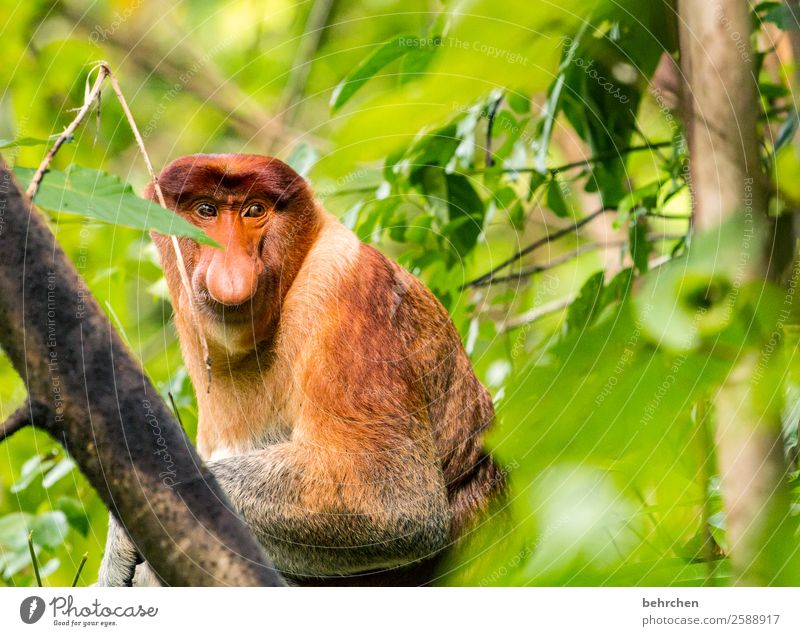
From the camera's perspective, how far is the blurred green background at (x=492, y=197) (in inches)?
42.0

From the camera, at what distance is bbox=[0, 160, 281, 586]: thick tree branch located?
3.64ft

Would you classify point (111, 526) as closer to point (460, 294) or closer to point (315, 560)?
point (315, 560)

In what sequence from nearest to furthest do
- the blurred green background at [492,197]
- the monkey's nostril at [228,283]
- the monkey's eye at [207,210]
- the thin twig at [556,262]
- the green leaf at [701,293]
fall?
the green leaf at [701,293] → the blurred green background at [492,197] → the monkey's nostril at [228,283] → the monkey's eye at [207,210] → the thin twig at [556,262]

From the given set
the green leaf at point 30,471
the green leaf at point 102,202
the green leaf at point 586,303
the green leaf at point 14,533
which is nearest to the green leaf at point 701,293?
the green leaf at point 102,202

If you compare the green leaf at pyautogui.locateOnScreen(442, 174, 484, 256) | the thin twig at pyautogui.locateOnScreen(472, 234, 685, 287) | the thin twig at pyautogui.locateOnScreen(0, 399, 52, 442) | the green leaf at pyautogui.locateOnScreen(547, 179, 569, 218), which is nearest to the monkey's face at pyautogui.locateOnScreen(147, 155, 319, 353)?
the green leaf at pyautogui.locateOnScreen(442, 174, 484, 256)

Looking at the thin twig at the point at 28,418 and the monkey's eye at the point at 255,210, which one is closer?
the thin twig at the point at 28,418

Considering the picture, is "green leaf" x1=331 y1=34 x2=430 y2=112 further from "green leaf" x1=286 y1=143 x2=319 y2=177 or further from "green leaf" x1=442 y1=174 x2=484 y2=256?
"green leaf" x1=442 y1=174 x2=484 y2=256

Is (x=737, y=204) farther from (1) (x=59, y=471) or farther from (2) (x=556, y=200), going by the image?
(1) (x=59, y=471)

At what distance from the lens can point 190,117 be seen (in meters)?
2.09

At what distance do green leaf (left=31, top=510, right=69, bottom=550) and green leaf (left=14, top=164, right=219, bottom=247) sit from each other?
1.25 meters

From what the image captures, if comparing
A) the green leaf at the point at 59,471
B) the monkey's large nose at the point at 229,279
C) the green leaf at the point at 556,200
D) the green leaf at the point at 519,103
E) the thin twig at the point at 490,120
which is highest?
the green leaf at the point at 519,103

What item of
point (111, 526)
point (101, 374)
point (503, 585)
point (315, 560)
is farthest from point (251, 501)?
point (101, 374)
